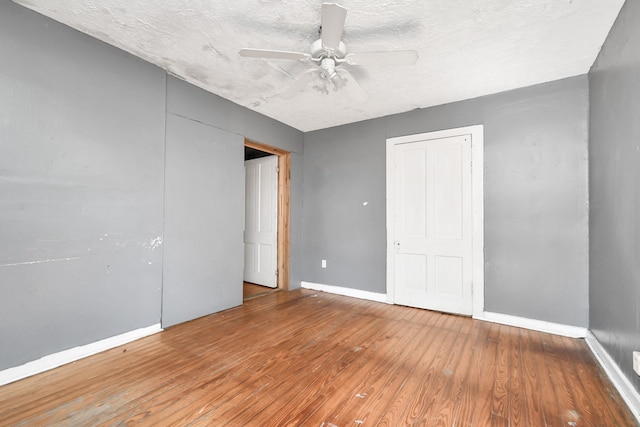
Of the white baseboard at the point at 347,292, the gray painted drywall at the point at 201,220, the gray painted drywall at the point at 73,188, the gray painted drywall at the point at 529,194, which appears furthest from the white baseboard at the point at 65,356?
the gray painted drywall at the point at 529,194

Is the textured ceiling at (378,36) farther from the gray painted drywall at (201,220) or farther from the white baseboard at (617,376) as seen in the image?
the white baseboard at (617,376)

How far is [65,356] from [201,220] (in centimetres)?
157

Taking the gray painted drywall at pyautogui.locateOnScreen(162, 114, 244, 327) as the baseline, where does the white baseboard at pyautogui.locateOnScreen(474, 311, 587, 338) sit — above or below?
below

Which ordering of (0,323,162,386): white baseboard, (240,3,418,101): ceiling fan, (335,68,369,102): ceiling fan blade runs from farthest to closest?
1. (335,68,369,102): ceiling fan blade
2. (0,323,162,386): white baseboard
3. (240,3,418,101): ceiling fan

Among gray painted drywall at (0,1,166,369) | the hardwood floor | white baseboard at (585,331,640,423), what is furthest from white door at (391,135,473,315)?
gray painted drywall at (0,1,166,369)

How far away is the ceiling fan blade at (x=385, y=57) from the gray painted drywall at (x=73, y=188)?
6.59 feet

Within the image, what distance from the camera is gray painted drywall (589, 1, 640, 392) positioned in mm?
1707

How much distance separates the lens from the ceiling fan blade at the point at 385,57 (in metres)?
1.90

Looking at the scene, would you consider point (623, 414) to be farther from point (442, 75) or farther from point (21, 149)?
point (21, 149)

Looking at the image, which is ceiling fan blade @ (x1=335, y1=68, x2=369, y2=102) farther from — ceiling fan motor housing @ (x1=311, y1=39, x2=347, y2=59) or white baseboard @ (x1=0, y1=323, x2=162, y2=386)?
white baseboard @ (x1=0, y1=323, x2=162, y2=386)

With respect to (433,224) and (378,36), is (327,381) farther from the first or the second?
(378,36)

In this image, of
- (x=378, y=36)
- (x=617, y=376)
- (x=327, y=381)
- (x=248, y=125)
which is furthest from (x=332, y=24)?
(x=617, y=376)

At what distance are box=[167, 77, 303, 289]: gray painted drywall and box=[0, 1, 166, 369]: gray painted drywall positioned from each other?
0.77 feet

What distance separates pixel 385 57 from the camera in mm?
1961
